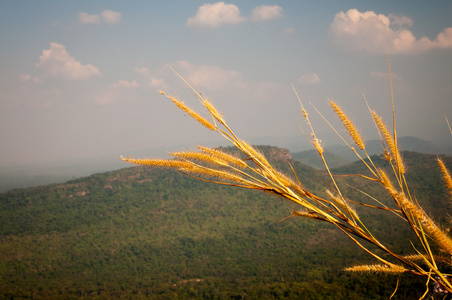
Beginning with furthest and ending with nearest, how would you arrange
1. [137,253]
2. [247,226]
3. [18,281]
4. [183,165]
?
[247,226] → [137,253] → [18,281] → [183,165]

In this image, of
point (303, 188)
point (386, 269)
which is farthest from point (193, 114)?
point (386, 269)

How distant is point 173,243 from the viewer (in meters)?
75.1

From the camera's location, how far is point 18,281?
4991 cm

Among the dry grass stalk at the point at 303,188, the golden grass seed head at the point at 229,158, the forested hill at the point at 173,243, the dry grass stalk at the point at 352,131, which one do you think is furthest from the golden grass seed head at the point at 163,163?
the forested hill at the point at 173,243

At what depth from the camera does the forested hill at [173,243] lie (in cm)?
4397

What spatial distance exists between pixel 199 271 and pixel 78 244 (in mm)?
35288

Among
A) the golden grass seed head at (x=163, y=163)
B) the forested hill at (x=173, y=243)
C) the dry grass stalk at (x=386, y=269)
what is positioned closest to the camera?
the dry grass stalk at (x=386, y=269)

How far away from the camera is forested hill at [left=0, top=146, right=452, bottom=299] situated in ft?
144

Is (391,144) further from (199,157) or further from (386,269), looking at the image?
(199,157)

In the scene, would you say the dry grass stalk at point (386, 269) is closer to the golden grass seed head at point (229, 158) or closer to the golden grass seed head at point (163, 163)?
the golden grass seed head at point (229, 158)

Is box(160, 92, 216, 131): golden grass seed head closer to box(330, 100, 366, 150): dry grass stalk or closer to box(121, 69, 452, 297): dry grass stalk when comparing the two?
box(121, 69, 452, 297): dry grass stalk

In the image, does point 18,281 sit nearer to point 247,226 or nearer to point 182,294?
point 182,294

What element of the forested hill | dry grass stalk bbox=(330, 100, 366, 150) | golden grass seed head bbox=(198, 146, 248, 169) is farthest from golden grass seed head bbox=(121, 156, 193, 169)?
the forested hill

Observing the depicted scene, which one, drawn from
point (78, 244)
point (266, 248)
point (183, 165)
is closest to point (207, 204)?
point (266, 248)
